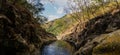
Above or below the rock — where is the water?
above

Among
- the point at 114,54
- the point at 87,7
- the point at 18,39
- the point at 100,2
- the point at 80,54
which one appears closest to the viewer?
the point at 114,54

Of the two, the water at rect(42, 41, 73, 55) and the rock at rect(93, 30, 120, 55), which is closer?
the rock at rect(93, 30, 120, 55)

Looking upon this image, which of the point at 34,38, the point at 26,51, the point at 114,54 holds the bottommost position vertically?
the point at 114,54

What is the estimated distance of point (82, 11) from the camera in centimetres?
9262

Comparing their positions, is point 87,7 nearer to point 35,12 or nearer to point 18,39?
point 35,12

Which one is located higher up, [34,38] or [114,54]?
[34,38]

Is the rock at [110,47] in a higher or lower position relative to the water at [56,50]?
lower

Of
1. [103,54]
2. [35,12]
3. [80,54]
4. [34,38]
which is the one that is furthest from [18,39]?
[35,12]

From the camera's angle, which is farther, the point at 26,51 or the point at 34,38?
the point at 34,38

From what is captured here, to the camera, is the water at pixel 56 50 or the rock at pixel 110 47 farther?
the water at pixel 56 50

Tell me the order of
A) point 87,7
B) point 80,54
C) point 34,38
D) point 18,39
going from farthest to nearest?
point 87,7
point 34,38
point 80,54
point 18,39

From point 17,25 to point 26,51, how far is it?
3.99 meters

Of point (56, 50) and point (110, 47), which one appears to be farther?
point (56, 50)

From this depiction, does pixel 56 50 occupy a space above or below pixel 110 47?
above
